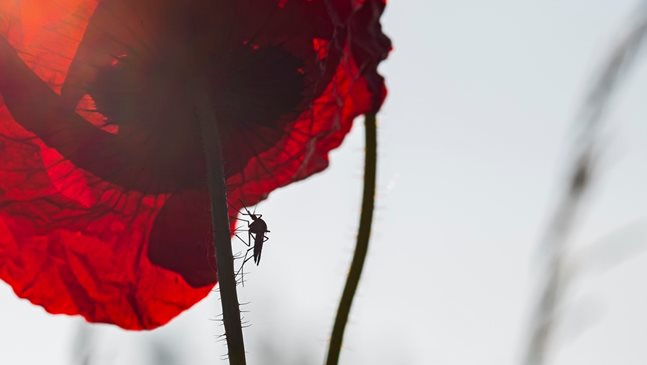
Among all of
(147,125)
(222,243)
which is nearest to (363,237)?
(222,243)

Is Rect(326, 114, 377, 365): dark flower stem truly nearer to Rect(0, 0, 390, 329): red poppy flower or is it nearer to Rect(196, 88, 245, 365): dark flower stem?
Rect(196, 88, 245, 365): dark flower stem

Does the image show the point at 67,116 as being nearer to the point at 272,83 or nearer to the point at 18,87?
the point at 18,87

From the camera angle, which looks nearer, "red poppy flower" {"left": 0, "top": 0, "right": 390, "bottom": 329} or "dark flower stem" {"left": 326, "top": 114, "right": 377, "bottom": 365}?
"dark flower stem" {"left": 326, "top": 114, "right": 377, "bottom": 365}

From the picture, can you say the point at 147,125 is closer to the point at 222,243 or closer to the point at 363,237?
the point at 222,243

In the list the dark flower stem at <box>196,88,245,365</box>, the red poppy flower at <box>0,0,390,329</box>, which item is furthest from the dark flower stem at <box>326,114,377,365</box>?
the red poppy flower at <box>0,0,390,329</box>

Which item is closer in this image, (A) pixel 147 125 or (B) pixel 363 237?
(B) pixel 363 237

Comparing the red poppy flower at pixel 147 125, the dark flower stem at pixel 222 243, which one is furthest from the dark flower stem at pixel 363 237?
the red poppy flower at pixel 147 125
